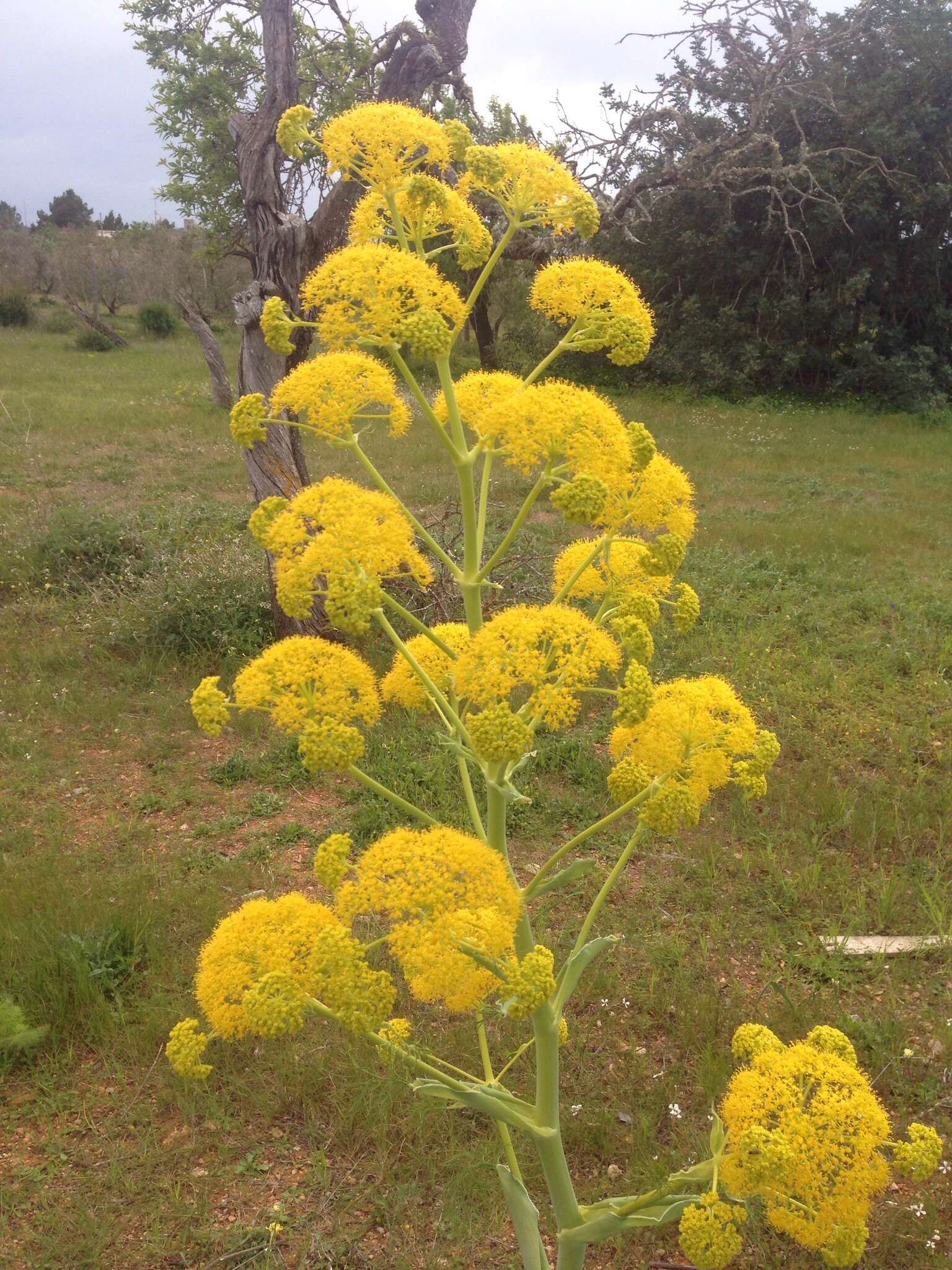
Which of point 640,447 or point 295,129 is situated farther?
point 295,129

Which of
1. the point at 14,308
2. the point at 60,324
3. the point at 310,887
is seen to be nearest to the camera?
the point at 310,887

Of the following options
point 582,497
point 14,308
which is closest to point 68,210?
point 14,308

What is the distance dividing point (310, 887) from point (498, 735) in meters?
3.48

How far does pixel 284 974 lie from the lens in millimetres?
1673

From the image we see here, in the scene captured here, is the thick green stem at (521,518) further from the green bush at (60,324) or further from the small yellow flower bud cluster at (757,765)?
the green bush at (60,324)

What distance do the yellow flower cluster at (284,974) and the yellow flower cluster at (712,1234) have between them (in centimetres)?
75

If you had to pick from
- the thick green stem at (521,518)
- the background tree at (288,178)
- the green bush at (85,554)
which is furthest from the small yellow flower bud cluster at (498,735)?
the green bush at (85,554)

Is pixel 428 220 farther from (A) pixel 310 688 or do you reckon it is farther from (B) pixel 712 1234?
(B) pixel 712 1234

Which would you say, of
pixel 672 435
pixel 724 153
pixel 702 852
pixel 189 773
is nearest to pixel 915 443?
pixel 672 435

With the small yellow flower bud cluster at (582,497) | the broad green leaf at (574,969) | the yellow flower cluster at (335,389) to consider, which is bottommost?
the broad green leaf at (574,969)

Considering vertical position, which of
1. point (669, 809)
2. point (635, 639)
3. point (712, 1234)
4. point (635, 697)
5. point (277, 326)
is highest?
point (277, 326)

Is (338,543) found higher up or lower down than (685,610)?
higher up

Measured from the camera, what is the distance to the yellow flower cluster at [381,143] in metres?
1.82

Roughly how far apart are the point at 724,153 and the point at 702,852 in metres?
14.9
